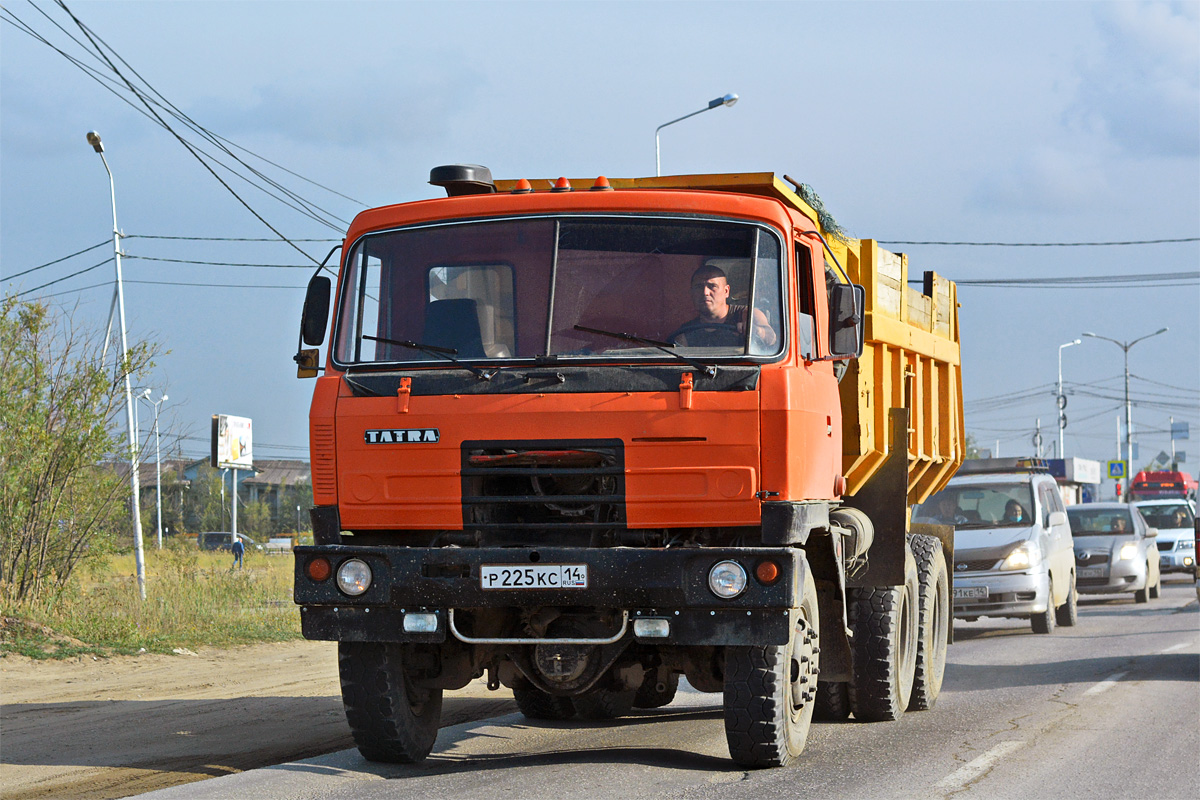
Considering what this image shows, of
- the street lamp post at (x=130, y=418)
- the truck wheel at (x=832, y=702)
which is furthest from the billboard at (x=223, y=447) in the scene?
the truck wheel at (x=832, y=702)

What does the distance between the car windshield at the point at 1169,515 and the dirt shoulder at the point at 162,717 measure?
870 inches

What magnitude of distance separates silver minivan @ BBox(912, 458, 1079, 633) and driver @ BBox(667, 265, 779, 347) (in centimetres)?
922

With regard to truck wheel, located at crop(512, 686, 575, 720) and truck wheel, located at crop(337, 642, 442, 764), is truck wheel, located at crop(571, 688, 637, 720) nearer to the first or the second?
truck wheel, located at crop(512, 686, 575, 720)

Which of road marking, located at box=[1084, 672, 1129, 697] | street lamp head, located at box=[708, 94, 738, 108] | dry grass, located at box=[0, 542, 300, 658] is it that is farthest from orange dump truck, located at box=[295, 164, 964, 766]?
street lamp head, located at box=[708, 94, 738, 108]

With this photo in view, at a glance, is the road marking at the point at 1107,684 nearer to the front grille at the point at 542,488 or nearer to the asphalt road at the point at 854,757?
the asphalt road at the point at 854,757

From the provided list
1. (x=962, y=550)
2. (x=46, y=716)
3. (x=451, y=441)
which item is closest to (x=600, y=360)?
(x=451, y=441)

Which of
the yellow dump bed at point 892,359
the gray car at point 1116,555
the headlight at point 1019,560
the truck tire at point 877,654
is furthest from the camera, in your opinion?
the gray car at point 1116,555

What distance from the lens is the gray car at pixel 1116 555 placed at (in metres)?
22.1

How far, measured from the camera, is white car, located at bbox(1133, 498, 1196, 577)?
2958cm

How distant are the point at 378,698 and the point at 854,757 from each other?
2.74 meters

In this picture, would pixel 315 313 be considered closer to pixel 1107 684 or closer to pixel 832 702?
pixel 832 702

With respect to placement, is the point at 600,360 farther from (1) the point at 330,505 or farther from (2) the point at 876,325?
(2) the point at 876,325

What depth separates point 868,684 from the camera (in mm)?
9250

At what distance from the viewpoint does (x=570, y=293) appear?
23.3ft
